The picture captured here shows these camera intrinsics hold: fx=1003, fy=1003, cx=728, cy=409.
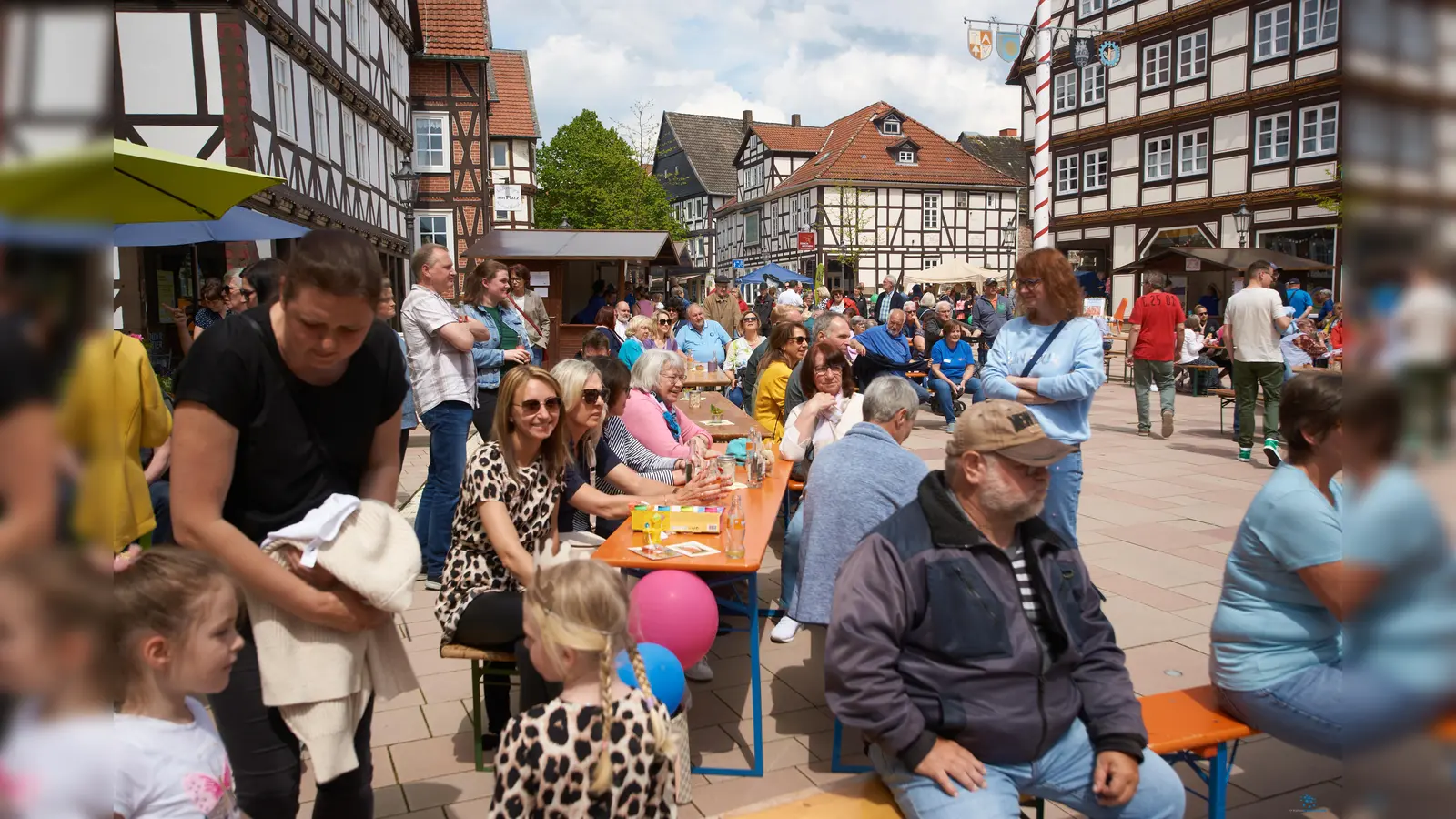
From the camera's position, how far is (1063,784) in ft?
9.20

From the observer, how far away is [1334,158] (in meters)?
24.0

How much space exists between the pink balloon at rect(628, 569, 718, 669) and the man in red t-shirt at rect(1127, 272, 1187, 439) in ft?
30.1

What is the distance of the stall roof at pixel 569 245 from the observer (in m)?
15.5

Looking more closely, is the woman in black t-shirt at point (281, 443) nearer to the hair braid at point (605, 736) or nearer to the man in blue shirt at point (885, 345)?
the hair braid at point (605, 736)

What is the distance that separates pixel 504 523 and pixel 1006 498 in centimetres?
184

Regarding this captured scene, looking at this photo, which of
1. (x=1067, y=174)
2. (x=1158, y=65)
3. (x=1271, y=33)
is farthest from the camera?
(x=1067, y=174)

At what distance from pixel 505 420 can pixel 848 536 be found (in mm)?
1424

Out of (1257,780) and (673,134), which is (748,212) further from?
(1257,780)

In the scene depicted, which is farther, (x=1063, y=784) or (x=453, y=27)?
(x=453, y=27)

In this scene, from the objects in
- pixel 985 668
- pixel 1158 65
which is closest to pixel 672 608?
pixel 985 668

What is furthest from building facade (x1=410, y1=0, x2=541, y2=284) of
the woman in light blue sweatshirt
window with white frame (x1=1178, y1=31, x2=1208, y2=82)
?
the woman in light blue sweatshirt

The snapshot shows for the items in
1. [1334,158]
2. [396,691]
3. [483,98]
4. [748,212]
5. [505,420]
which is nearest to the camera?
[396,691]

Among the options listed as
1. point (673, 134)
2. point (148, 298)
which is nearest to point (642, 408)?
point (148, 298)

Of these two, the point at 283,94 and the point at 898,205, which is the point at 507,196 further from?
the point at 898,205
